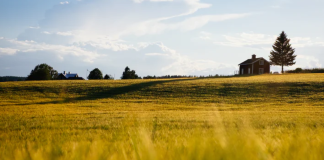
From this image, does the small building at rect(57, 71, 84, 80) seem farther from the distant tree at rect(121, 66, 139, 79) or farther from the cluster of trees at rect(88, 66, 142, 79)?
the distant tree at rect(121, 66, 139, 79)

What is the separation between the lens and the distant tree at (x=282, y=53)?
92.6 m

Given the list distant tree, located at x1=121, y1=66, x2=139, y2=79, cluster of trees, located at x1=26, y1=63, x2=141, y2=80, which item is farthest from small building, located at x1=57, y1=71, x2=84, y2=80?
distant tree, located at x1=121, y1=66, x2=139, y2=79

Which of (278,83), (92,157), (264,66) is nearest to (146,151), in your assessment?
(92,157)

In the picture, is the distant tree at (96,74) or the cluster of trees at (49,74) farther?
the distant tree at (96,74)

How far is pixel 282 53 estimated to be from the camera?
92.9 meters

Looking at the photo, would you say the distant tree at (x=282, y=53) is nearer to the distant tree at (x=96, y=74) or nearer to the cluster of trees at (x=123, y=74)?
the cluster of trees at (x=123, y=74)

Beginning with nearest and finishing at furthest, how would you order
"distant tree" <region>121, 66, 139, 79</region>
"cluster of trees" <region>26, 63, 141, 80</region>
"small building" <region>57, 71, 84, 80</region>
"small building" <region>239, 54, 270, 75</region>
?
1. "small building" <region>239, 54, 270, 75</region>
2. "cluster of trees" <region>26, 63, 141, 80</region>
3. "distant tree" <region>121, 66, 139, 79</region>
4. "small building" <region>57, 71, 84, 80</region>

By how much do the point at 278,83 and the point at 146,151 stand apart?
168 ft

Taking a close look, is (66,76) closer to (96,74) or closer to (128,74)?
(96,74)

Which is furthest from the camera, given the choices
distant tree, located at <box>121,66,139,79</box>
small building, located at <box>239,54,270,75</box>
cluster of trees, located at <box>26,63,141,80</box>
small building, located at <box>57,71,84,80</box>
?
small building, located at <box>57,71,84,80</box>

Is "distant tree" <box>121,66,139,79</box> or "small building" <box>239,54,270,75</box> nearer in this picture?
"small building" <box>239,54,270,75</box>

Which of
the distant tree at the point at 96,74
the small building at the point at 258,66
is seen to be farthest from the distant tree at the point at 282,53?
the distant tree at the point at 96,74

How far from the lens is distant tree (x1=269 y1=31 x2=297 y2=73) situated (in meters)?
92.6

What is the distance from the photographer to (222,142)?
139 centimetres
